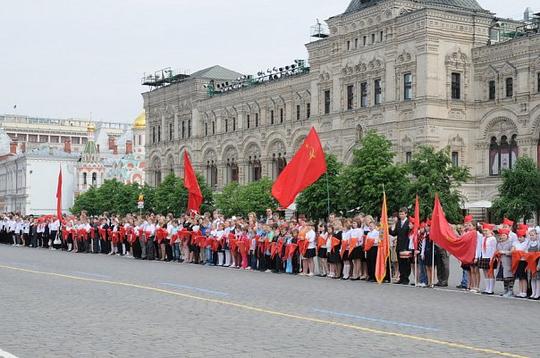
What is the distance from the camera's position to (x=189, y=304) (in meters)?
16.4

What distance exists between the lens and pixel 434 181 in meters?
45.6

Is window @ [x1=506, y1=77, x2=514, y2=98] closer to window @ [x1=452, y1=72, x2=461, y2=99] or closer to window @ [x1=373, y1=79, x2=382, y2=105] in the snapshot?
window @ [x1=452, y1=72, x2=461, y2=99]

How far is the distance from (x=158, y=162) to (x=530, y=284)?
68637mm

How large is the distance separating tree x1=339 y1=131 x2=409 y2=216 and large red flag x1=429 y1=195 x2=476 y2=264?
2477 centimetres

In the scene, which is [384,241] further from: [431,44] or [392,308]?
[431,44]

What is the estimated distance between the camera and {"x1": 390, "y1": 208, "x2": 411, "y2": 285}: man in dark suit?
23.5 metres

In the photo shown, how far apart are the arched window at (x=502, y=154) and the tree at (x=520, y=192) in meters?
5.67

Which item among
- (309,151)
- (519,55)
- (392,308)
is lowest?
(392,308)

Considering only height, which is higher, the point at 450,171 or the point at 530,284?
the point at 450,171

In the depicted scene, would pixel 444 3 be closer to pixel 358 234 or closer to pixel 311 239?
pixel 311 239

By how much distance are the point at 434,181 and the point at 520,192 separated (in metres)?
4.32

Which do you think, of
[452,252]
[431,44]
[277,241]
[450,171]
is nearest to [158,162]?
[431,44]

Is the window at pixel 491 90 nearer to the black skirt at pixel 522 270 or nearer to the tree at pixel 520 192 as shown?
A: the tree at pixel 520 192

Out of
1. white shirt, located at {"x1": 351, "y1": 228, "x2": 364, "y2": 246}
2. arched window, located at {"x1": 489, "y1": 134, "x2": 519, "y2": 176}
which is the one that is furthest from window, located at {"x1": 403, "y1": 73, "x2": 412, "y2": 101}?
white shirt, located at {"x1": 351, "y1": 228, "x2": 364, "y2": 246}
